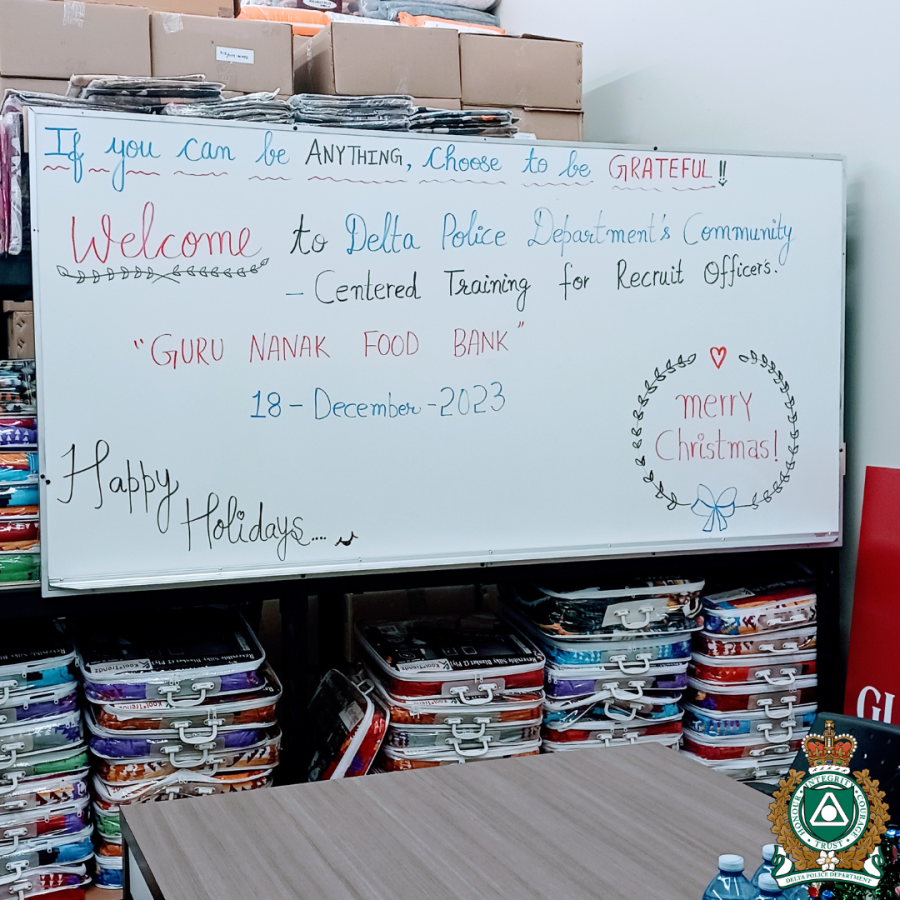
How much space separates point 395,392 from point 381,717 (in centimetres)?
66

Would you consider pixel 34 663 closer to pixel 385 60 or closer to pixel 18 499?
pixel 18 499

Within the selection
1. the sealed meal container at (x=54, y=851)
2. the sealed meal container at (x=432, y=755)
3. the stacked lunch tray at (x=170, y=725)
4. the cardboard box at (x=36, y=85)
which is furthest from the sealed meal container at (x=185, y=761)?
the cardboard box at (x=36, y=85)

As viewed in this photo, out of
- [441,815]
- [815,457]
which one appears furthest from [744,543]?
[441,815]

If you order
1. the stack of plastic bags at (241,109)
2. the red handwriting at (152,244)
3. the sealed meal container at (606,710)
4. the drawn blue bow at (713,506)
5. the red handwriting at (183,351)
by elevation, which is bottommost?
the sealed meal container at (606,710)

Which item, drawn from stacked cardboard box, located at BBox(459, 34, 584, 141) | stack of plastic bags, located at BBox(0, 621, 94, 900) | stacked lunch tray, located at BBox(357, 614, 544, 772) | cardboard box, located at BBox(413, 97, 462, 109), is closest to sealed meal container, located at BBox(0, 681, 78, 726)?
stack of plastic bags, located at BBox(0, 621, 94, 900)

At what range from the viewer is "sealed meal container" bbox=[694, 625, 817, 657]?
2342 mm

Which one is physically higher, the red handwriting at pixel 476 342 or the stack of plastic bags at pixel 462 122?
the stack of plastic bags at pixel 462 122

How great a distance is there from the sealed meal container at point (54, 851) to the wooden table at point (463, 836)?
88cm

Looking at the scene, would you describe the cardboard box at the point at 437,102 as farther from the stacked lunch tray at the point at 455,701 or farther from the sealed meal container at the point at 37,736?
the sealed meal container at the point at 37,736

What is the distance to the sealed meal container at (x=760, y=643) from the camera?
7.68 feet

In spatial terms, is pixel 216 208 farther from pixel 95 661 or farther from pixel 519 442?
pixel 95 661

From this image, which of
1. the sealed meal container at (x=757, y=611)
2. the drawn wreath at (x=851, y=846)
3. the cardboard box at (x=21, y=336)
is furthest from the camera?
the cardboard box at (x=21, y=336)

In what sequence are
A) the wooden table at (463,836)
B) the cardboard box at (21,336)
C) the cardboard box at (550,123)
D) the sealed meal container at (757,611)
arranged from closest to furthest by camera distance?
1. the wooden table at (463,836)
2. the sealed meal container at (757,611)
3. the cardboard box at (550,123)
4. the cardboard box at (21,336)

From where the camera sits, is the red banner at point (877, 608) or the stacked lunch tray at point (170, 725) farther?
the red banner at point (877, 608)
